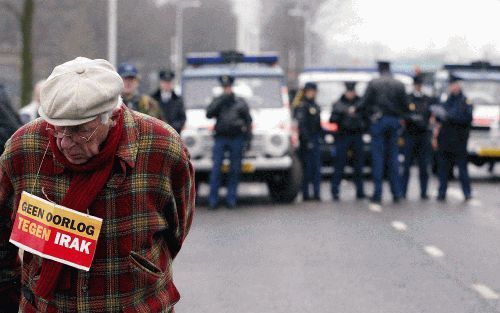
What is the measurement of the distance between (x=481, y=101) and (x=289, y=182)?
24.3 ft

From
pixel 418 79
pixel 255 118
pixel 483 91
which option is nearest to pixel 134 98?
pixel 255 118

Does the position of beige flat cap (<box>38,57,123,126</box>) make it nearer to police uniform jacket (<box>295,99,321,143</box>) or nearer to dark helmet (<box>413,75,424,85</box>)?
police uniform jacket (<box>295,99,321,143</box>)

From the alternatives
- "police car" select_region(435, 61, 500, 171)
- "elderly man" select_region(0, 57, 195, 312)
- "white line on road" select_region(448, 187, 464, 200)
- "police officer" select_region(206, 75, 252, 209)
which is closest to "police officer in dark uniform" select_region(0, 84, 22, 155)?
"elderly man" select_region(0, 57, 195, 312)

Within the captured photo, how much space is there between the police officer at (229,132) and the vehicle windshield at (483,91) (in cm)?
815

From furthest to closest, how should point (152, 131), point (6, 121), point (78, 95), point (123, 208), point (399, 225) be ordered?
point (399, 225)
point (6, 121)
point (152, 131)
point (123, 208)
point (78, 95)

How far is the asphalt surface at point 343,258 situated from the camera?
909 cm

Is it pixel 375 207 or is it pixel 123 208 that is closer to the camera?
pixel 123 208

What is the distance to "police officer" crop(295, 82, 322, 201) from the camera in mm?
17812

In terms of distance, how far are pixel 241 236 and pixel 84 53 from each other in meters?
56.3

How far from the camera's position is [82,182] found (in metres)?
3.88

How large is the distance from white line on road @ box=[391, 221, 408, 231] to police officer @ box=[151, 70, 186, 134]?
3.25 m

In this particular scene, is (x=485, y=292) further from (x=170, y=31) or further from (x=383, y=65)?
(x=170, y=31)

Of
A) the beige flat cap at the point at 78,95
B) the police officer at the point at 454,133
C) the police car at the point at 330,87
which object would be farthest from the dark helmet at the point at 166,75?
the beige flat cap at the point at 78,95

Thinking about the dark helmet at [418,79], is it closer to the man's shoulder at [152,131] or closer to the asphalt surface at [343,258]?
the asphalt surface at [343,258]
